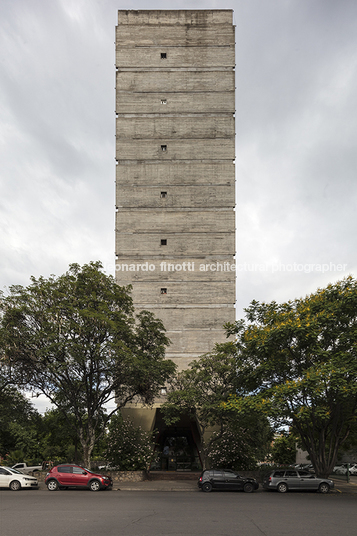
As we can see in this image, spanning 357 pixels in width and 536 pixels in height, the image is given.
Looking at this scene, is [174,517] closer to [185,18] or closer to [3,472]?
[3,472]

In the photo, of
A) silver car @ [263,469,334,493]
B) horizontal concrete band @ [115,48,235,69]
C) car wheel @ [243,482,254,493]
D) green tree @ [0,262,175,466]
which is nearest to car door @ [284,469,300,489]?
silver car @ [263,469,334,493]

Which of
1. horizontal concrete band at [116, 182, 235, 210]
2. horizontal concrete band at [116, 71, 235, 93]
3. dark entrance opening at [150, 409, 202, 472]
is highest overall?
horizontal concrete band at [116, 71, 235, 93]

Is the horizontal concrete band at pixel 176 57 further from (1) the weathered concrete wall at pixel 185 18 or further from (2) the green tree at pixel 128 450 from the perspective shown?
(2) the green tree at pixel 128 450

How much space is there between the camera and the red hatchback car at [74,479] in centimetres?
2462

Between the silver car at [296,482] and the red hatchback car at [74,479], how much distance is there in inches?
383

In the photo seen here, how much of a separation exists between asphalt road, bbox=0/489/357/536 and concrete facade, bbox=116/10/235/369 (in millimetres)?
23612

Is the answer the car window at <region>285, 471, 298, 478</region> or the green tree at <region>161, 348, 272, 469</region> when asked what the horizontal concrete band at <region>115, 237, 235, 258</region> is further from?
the car window at <region>285, 471, 298, 478</region>

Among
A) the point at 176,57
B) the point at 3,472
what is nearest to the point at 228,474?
the point at 3,472

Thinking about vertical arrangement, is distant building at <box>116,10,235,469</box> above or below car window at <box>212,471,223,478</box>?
above

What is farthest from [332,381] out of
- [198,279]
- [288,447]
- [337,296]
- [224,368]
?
[288,447]

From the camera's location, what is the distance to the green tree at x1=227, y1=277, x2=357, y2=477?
2281 cm

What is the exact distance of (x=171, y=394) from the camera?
30172 millimetres

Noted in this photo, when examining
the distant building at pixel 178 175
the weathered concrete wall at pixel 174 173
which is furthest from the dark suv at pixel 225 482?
the weathered concrete wall at pixel 174 173

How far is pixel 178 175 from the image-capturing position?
4509cm
